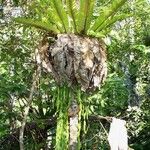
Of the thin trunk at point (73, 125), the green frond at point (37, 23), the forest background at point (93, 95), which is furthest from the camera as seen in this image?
the forest background at point (93, 95)

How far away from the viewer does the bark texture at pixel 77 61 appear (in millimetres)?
5484

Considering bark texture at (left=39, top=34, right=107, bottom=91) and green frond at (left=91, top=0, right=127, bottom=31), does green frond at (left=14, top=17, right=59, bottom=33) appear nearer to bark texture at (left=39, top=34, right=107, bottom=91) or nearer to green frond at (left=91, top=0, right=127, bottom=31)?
bark texture at (left=39, top=34, right=107, bottom=91)

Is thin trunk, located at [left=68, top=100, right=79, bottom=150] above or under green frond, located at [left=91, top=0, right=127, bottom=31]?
under

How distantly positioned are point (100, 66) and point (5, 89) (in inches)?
98.2

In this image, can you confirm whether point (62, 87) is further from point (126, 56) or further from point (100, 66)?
point (126, 56)

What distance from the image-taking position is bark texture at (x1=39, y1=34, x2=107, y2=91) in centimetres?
548

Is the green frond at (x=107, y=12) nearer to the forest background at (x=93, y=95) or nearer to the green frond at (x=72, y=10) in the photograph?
the green frond at (x=72, y=10)

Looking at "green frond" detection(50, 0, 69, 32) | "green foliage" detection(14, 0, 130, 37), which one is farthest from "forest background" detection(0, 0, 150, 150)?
"green frond" detection(50, 0, 69, 32)

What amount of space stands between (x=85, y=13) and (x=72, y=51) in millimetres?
576

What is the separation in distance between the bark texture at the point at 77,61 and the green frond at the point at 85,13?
18 cm

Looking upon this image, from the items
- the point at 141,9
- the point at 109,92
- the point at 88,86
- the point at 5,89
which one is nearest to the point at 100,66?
the point at 88,86

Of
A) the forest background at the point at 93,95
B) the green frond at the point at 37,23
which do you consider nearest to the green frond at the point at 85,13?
the green frond at the point at 37,23

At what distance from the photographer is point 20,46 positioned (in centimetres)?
842

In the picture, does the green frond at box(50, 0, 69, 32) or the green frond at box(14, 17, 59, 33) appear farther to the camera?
the green frond at box(14, 17, 59, 33)
